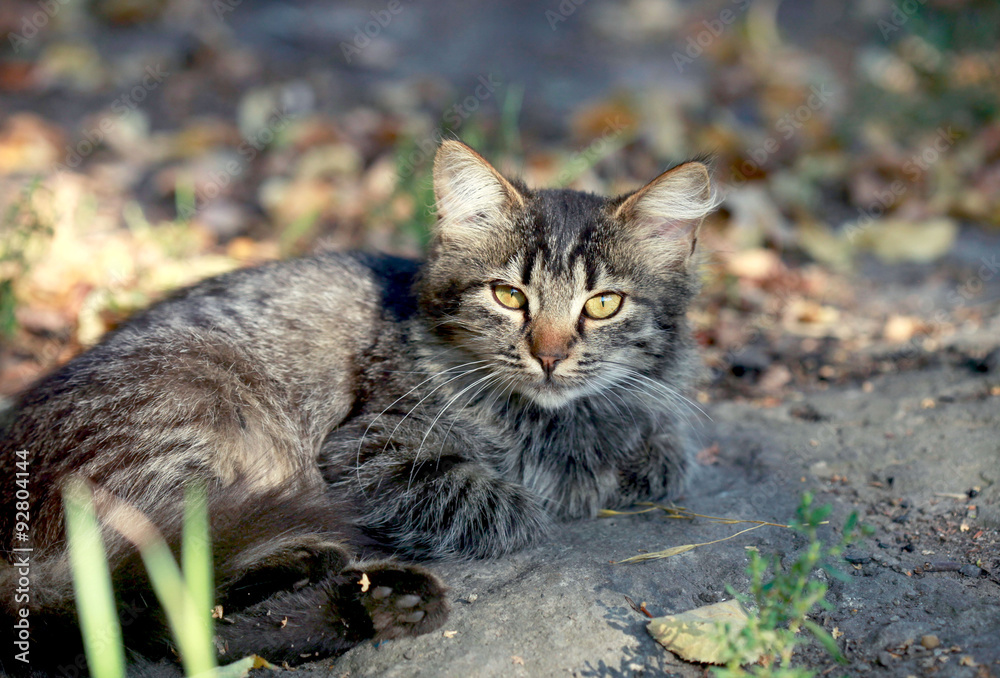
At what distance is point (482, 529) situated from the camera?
9.62ft

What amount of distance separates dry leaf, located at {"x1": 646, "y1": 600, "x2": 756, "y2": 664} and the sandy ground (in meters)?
0.04

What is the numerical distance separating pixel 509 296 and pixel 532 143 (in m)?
4.71

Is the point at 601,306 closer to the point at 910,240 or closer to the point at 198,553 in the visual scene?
the point at 198,553

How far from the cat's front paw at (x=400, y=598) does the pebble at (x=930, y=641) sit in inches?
55.2

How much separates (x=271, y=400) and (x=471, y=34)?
8127 millimetres

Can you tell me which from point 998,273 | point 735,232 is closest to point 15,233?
point 735,232

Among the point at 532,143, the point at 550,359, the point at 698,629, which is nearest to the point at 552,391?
the point at 550,359

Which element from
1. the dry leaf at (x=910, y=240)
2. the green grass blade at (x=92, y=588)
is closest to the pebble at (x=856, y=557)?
the green grass blade at (x=92, y=588)

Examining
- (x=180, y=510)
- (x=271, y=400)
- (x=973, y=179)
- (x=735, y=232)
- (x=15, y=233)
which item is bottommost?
(x=180, y=510)

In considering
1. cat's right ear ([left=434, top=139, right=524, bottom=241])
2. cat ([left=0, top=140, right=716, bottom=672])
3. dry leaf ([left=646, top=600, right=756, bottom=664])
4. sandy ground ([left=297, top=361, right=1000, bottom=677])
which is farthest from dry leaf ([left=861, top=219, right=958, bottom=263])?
dry leaf ([left=646, top=600, right=756, bottom=664])

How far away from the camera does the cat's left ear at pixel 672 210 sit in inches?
117

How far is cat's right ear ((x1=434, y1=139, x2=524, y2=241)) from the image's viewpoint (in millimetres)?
3080

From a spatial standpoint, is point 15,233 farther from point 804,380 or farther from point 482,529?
point 804,380

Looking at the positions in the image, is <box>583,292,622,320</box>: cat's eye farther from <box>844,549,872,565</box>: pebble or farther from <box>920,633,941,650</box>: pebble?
<box>920,633,941,650</box>: pebble
